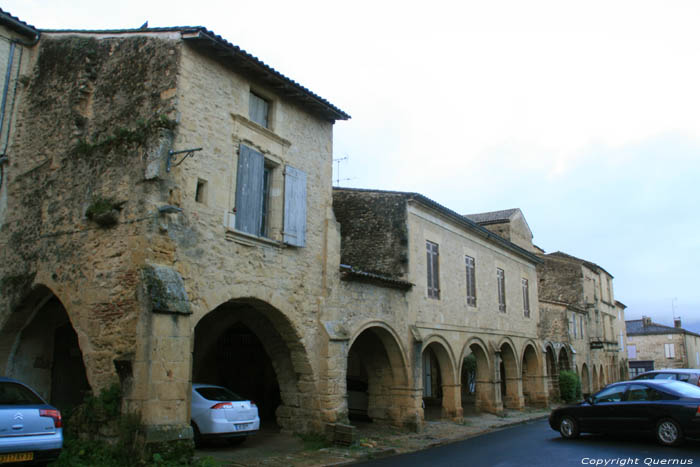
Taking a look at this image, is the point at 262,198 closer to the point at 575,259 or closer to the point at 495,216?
the point at 495,216

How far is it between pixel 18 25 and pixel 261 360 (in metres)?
10.1

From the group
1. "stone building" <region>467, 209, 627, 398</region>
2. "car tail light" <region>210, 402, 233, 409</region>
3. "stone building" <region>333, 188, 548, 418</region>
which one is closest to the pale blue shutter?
"stone building" <region>333, 188, 548, 418</region>

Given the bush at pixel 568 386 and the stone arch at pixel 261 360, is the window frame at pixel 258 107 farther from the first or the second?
the bush at pixel 568 386

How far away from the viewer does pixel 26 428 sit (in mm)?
6730

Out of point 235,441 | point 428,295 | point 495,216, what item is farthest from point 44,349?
point 495,216

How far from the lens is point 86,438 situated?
8.60m

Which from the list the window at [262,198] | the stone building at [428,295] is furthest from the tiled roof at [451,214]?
the window at [262,198]

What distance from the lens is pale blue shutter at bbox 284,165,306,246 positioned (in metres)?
11.3

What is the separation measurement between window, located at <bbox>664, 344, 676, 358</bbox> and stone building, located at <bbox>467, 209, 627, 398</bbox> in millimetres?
9772

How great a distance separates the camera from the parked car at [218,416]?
10.1 m

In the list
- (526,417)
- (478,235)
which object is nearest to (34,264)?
(478,235)

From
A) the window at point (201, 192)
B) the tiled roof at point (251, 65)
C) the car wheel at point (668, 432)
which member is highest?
the tiled roof at point (251, 65)

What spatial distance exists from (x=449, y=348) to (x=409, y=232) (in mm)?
4068

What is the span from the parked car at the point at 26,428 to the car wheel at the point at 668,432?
10359 mm
